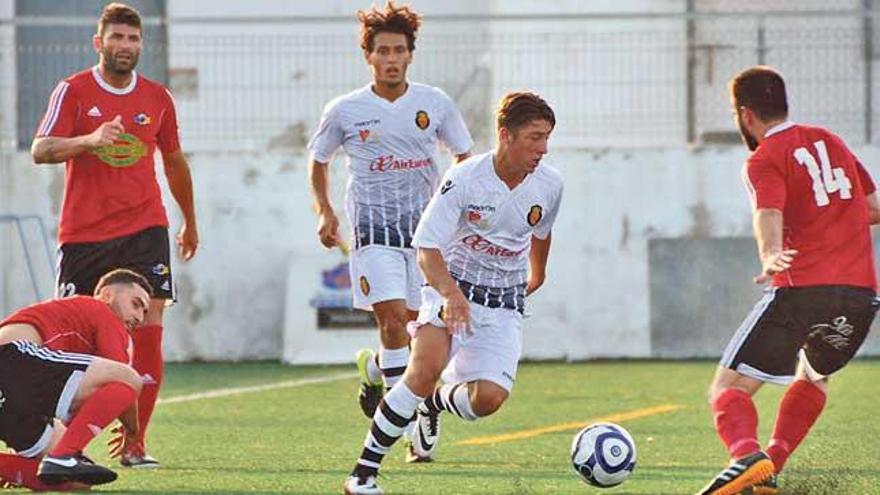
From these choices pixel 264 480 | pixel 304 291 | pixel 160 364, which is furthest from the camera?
pixel 304 291

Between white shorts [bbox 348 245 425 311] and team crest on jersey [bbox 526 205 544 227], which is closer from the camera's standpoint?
team crest on jersey [bbox 526 205 544 227]

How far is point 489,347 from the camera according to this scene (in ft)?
28.2

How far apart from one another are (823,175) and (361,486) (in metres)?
2.20

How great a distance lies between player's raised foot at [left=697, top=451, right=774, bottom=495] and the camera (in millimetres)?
7727

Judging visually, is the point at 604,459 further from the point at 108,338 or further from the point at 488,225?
the point at 108,338

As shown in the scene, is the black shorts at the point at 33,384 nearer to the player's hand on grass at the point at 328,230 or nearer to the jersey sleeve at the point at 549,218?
the jersey sleeve at the point at 549,218

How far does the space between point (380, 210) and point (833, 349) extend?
2.99 metres

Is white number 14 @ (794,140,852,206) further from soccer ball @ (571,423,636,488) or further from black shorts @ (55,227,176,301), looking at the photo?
black shorts @ (55,227,176,301)

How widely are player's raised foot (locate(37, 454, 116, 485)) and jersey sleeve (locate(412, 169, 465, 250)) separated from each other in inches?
59.6

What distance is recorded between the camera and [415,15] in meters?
10.5

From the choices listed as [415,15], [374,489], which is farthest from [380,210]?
[374,489]

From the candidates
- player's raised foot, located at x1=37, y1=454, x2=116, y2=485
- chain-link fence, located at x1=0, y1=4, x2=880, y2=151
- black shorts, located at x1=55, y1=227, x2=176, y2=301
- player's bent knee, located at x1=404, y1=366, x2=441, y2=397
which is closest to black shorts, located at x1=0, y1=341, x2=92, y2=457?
player's raised foot, located at x1=37, y1=454, x2=116, y2=485

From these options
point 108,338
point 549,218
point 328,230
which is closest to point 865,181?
point 549,218

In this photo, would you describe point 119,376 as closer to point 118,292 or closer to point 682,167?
point 118,292
